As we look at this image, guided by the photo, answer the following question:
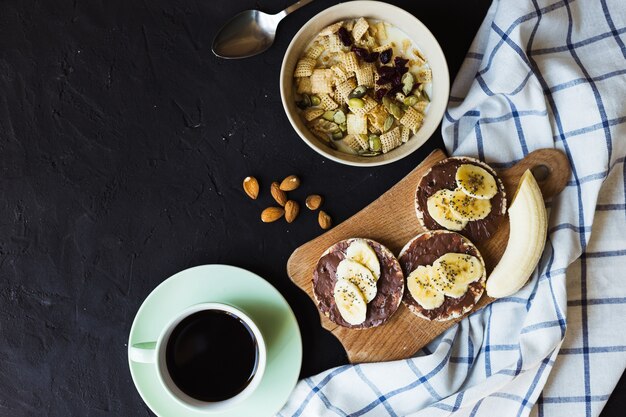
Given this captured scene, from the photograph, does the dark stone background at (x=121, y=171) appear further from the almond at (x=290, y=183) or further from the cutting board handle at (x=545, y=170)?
A: the cutting board handle at (x=545, y=170)

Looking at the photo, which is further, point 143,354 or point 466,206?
point 466,206

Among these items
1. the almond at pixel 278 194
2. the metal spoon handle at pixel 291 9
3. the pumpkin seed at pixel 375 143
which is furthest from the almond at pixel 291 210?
the metal spoon handle at pixel 291 9

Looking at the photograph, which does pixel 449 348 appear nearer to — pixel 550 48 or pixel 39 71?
pixel 550 48

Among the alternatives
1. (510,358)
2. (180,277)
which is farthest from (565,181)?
(180,277)

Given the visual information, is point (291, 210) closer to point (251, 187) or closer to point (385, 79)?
point (251, 187)

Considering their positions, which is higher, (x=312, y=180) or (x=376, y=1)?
(x=376, y=1)

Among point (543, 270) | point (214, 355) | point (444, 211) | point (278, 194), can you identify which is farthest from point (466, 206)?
point (214, 355)

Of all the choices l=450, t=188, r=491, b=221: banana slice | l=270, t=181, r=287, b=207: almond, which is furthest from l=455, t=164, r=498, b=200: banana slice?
l=270, t=181, r=287, b=207: almond
